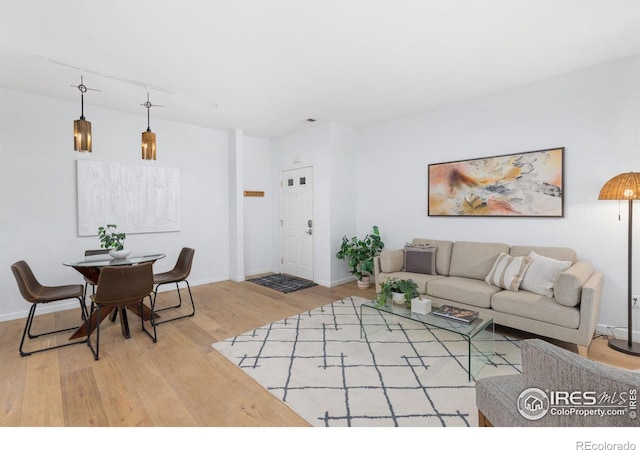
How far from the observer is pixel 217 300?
4.25 meters

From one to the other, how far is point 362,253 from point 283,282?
4.91 feet

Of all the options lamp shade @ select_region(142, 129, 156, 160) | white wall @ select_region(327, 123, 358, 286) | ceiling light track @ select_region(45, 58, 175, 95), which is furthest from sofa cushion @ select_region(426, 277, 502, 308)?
ceiling light track @ select_region(45, 58, 175, 95)

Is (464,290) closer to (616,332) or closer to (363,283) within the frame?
(616,332)

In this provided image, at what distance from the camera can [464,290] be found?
316cm

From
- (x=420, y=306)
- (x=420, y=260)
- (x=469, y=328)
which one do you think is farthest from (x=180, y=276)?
(x=469, y=328)

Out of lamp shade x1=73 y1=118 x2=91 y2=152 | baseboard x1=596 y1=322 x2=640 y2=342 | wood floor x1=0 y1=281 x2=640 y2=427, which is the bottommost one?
wood floor x1=0 y1=281 x2=640 y2=427

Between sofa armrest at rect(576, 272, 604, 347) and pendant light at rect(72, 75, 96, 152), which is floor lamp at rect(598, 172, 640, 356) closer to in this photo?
sofa armrest at rect(576, 272, 604, 347)

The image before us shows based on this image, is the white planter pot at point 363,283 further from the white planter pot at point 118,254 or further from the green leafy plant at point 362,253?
the white planter pot at point 118,254

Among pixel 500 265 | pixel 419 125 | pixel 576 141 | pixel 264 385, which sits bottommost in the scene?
pixel 264 385

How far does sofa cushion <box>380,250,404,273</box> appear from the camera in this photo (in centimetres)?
402

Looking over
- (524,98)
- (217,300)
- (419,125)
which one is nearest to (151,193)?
(217,300)

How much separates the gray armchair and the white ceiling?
236cm

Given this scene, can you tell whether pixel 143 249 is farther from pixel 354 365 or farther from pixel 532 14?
pixel 532 14
